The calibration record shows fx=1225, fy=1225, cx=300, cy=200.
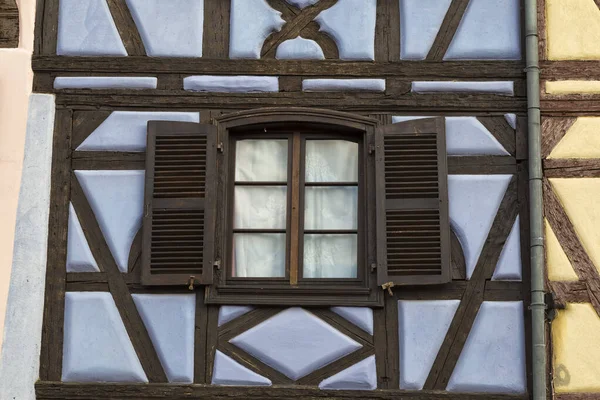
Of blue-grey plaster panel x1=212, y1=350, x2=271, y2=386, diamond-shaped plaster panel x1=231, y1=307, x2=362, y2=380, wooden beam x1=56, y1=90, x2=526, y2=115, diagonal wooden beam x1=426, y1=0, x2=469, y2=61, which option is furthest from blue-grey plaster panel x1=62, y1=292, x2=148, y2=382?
diagonal wooden beam x1=426, y1=0, x2=469, y2=61

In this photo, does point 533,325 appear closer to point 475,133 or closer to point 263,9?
point 475,133

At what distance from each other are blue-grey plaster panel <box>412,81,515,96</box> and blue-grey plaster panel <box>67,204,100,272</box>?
2473 mm

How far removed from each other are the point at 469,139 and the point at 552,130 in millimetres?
567

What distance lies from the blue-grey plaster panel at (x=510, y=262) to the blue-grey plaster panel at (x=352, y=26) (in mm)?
1603

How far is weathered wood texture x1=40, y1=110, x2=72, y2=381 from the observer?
8062 mm

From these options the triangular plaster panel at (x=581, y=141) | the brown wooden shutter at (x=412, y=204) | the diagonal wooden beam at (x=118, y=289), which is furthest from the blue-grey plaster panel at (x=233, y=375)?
the triangular plaster panel at (x=581, y=141)

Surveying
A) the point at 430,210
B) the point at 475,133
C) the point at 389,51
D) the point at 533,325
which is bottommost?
the point at 533,325

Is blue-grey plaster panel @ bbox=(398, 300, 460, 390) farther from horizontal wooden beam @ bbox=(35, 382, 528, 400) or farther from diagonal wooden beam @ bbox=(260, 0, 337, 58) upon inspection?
diagonal wooden beam @ bbox=(260, 0, 337, 58)

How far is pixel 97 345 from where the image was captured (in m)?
8.04

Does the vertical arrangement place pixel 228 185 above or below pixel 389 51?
below

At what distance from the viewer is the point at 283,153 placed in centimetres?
850

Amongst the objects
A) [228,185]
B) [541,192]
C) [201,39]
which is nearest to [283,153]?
[228,185]

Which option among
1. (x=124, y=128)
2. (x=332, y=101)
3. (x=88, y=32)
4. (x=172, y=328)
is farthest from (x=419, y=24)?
(x=172, y=328)

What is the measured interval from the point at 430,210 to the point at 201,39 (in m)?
2.01
